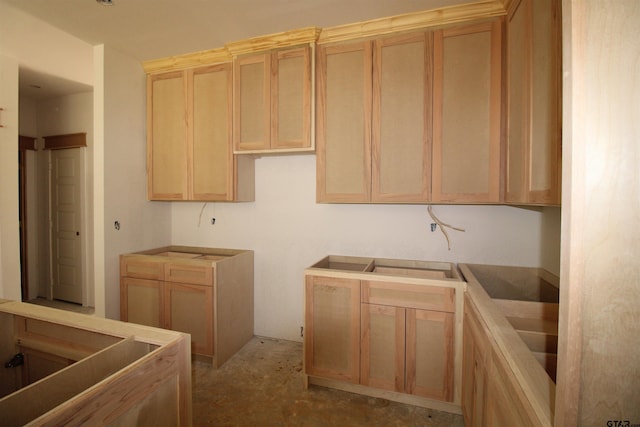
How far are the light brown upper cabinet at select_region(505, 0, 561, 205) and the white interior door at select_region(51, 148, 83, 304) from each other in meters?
4.56

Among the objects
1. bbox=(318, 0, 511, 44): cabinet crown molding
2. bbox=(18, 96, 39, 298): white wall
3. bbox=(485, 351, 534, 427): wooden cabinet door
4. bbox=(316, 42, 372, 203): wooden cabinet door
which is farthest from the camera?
bbox=(18, 96, 39, 298): white wall

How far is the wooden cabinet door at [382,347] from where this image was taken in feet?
6.25

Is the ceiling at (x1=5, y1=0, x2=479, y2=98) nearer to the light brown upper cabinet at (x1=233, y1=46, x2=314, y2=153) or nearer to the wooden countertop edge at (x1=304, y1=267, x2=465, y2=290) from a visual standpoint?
the light brown upper cabinet at (x1=233, y1=46, x2=314, y2=153)

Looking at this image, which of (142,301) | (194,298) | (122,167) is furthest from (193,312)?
(122,167)

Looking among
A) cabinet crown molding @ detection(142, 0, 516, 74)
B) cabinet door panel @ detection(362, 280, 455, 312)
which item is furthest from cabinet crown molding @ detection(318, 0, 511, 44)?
cabinet door panel @ detection(362, 280, 455, 312)

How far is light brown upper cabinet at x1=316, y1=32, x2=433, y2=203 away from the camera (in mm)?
2025

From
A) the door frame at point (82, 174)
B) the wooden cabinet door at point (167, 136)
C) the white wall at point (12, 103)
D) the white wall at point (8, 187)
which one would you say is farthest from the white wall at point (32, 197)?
the wooden cabinet door at point (167, 136)

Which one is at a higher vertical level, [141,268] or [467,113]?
[467,113]

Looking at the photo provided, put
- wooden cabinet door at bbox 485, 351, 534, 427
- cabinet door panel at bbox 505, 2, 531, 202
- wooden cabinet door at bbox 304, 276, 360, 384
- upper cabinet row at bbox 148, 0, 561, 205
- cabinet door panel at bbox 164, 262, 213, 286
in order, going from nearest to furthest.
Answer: wooden cabinet door at bbox 485, 351, 534, 427 → cabinet door panel at bbox 505, 2, 531, 202 → upper cabinet row at bbox 148, 0, 561, 205 → wooden cabinet door at bbox 304, 276, 360, 384 → cabinet door panel at bbox 164, 262, 213, 286

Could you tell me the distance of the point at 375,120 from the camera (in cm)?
211

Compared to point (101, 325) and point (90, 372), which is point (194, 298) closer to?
point (101, 325)

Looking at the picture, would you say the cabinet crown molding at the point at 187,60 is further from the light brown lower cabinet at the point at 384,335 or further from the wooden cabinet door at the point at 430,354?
the wooden cabinet door at the point at 430,354

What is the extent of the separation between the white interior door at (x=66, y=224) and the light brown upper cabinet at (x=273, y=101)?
264 cm

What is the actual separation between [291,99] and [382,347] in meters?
1.97
